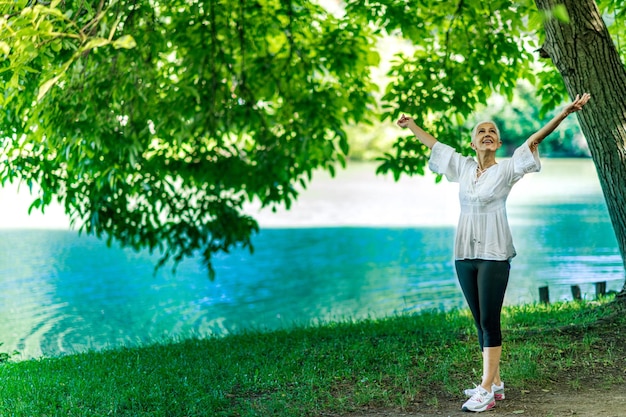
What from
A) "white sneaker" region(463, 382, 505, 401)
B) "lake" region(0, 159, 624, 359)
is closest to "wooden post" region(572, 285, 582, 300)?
"lake" region(0, 159, 624, 359)

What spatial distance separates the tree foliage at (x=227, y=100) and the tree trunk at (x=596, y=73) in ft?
4.82

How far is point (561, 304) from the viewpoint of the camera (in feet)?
31.7

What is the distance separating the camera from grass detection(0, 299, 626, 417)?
568 cm

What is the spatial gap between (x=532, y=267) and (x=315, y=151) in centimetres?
877

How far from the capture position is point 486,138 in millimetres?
5254

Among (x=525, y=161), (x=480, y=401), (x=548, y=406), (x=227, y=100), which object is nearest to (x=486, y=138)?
(x=525, y=161)

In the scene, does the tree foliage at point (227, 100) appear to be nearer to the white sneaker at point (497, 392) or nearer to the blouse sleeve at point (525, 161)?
the blouse sleeve at point (525, 161)

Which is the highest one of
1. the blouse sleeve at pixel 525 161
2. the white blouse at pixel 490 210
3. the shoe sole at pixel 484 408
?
the blouse sleeve at pixel 525 161

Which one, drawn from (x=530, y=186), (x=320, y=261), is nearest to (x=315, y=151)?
(x=320, y=261)

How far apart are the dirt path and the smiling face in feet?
5.63

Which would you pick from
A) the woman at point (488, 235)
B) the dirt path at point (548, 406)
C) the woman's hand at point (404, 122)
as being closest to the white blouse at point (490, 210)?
the woman at point (488, 235)

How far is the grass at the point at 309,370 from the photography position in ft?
18.6

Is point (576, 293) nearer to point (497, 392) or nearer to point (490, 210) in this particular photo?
point (497, 392)

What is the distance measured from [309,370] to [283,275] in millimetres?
11671
